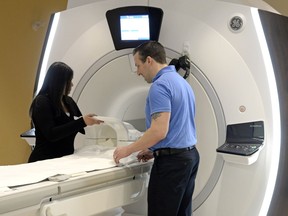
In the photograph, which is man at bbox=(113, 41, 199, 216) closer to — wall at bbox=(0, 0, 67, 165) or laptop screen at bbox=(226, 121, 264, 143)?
laptop screen at bbox=(226, 121, 264, 143)

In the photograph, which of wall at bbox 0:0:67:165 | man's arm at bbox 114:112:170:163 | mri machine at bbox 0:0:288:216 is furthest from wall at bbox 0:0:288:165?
man's arm at bbox 114:112:170:163

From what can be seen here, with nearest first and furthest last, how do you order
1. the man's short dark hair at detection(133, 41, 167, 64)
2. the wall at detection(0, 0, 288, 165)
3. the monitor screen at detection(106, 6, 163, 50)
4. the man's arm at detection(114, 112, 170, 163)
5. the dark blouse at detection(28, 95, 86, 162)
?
the man's arm at detection(114, 112, 170, 163) < the man's short dark hair at detection(133, 41, 167, 64) < the dark blouse at detection(28, 95, 86, 162) < the monitor screen at detection(106, 6, 163, 50) < the wall at detection(0, 0, 288, 165)

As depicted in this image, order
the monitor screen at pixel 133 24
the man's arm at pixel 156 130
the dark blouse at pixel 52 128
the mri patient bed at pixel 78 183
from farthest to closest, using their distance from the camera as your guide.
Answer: the monitor screen at pixel 133 24, the dark blouse at pixel 52 128, the man's arm at pixel 156 130, the mri patient bed at pixel 78 183

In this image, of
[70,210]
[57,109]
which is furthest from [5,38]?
[70,210]

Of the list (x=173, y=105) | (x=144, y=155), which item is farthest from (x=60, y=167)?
(x=173, y=105)

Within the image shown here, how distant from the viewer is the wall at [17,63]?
341 centimetres

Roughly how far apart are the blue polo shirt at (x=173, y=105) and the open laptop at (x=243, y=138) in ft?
0.89

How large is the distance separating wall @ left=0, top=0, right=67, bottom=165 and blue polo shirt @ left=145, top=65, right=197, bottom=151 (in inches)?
76.6

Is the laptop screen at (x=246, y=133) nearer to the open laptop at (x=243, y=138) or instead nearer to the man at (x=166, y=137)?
the open laptop at (x=243, y=138)

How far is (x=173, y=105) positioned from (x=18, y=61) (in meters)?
2.10

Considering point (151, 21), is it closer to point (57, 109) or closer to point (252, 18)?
point (252, 18)

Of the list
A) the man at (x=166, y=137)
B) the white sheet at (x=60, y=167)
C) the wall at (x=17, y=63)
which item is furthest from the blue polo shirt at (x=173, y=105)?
the wall at (x=17, y=63)

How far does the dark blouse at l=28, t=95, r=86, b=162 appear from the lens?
2.06 meters

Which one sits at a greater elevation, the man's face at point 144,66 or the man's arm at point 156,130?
the man's face at point 144,66
